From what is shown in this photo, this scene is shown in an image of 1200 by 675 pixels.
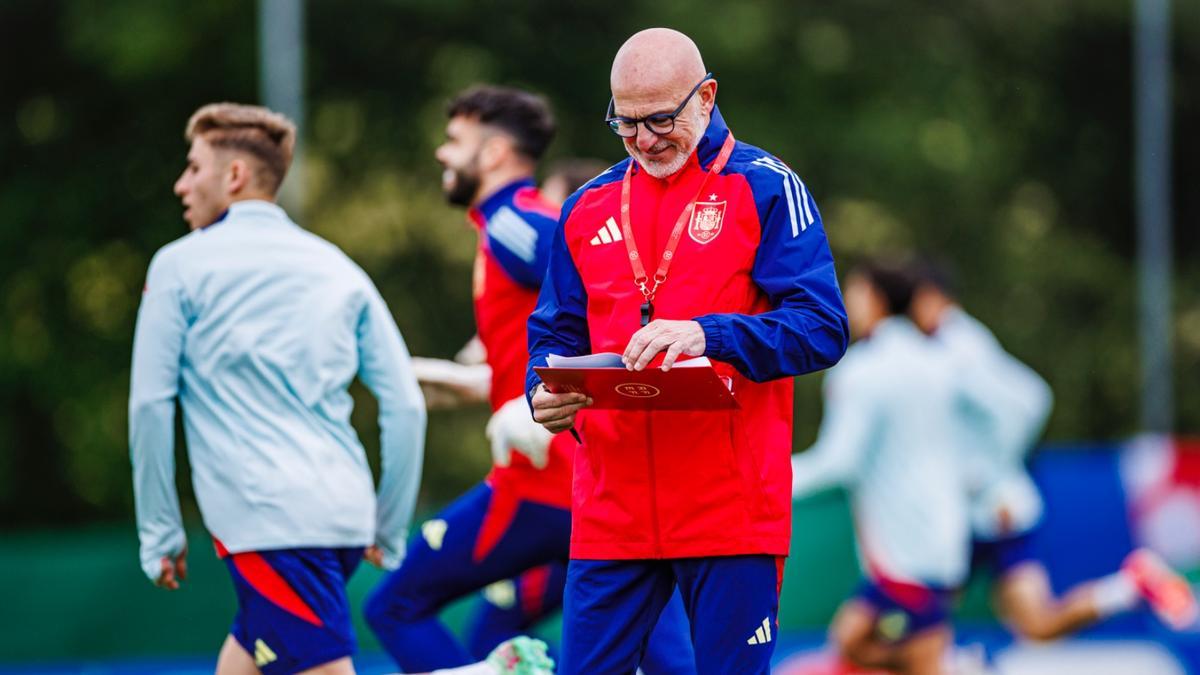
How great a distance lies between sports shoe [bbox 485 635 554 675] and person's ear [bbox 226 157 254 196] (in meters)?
1.78

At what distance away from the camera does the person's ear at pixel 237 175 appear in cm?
657

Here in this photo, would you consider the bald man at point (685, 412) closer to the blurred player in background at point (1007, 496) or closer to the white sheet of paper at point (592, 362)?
the white sheet of paper at point (592, 362)

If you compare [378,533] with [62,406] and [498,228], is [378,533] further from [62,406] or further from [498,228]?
[62,406]

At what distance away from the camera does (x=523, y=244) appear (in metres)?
6.90

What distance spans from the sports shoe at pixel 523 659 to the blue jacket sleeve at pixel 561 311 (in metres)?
1.49

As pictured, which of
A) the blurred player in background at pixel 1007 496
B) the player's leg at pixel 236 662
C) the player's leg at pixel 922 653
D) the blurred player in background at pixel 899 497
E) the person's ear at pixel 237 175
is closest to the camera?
the player's leg at pixel 236 662

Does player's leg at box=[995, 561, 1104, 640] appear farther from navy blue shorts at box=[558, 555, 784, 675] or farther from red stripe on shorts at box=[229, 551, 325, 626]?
navy blue shorts at box=[558, 555, 784, 675]

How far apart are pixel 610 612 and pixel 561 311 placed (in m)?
0.84

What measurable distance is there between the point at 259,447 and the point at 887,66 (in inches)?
756

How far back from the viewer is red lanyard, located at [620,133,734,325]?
5301 millimetres

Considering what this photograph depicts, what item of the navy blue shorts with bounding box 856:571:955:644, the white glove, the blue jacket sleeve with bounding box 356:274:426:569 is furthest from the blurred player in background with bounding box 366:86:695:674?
the navy blue shorts with bounding box 856:571:955:644

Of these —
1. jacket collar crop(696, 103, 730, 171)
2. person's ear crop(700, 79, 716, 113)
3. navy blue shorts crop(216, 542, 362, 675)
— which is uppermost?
person's ear crop(700, 79, 716, 113)

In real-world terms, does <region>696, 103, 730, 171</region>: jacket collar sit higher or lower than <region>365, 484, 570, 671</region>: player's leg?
higher

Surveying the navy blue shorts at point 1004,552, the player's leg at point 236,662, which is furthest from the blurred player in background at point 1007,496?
the player's leg at point 236,662
